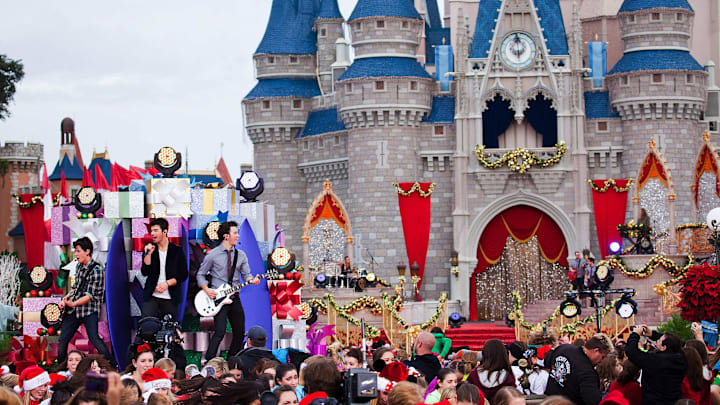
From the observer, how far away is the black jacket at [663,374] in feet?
31.9

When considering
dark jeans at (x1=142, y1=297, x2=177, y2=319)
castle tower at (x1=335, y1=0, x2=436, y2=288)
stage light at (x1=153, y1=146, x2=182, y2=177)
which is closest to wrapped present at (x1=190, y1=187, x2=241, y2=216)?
stage light at (x1=153, y1=146, x2=182, y2=177)

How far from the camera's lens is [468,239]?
35688 millimetres

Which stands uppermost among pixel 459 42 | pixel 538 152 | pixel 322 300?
pixel 459 42

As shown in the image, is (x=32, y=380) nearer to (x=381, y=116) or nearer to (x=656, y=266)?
(x=656, y=266)

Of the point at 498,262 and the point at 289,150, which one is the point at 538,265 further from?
the point at 289,150

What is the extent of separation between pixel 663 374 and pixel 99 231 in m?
8.38

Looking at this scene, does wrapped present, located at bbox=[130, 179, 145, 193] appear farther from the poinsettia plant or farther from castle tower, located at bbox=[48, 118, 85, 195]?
castle tower, located at bbox=[48, 118, 85, 195]

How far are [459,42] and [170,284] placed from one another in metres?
22.6

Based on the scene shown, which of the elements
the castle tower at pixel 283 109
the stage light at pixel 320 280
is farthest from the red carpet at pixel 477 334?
the castle tower at pixel 283 109

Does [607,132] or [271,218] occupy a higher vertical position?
[607,132]

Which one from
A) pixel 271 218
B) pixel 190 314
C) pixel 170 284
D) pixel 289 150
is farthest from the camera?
pixel 289 150

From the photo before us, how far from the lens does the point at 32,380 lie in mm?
9617

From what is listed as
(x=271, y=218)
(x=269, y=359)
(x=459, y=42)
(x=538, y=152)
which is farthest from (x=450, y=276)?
(x=269, y=359)

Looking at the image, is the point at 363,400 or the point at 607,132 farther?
the point at 607,132
